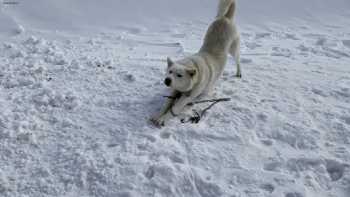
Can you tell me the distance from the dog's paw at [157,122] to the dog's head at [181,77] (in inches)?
16.1

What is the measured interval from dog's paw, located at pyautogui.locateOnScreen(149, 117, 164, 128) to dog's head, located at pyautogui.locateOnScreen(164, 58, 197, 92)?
1.34ft

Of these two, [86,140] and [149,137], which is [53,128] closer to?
[86,140]

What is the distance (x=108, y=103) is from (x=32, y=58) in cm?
185

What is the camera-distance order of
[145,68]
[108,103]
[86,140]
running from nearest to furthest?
[86,140] → [108,103] → [145,68]

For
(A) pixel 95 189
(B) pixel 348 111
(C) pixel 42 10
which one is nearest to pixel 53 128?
(A) pixel 95 189

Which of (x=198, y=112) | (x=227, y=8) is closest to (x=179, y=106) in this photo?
(x=198, y=112)

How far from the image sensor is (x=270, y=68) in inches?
233

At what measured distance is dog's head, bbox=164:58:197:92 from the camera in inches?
167

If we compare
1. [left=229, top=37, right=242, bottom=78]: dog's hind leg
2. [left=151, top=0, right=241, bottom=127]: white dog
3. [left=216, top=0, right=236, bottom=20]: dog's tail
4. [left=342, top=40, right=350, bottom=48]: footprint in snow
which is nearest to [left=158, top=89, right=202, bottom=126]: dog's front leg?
[left=151, top=0, right=241, bottom=127]: white dog

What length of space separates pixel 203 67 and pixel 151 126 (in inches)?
41.6

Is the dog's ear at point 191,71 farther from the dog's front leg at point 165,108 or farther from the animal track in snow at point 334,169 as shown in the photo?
the animal track in snow at point 334,169

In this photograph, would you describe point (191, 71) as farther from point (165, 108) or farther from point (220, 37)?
point (220, 37)

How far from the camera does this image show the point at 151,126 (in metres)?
4.04

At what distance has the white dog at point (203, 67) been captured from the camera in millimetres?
4254
